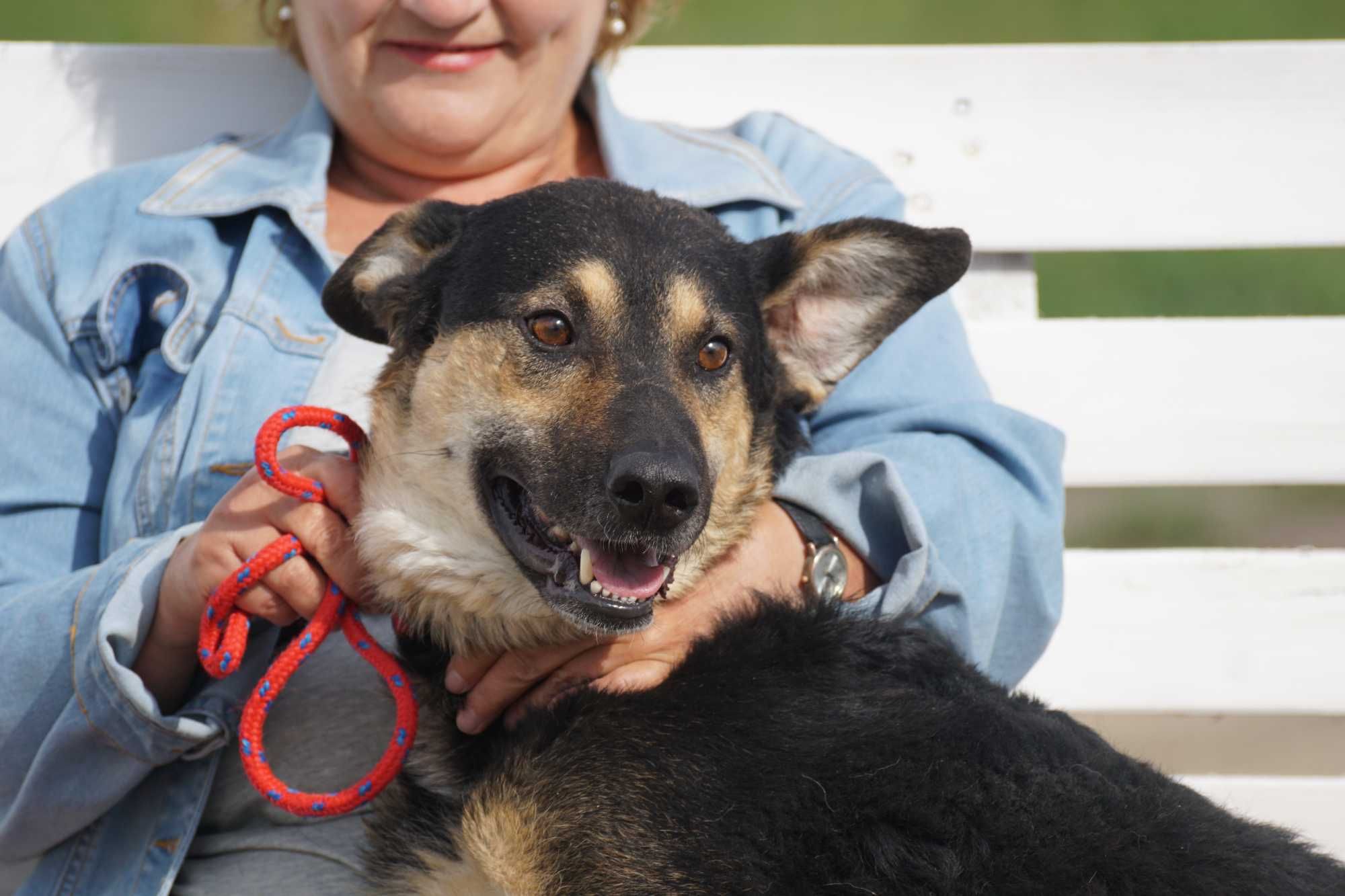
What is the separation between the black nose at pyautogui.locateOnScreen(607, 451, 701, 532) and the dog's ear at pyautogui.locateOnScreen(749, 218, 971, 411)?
64 cm

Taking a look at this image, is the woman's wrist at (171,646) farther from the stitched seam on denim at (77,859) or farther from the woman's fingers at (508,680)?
the woman's fingers at (508,680)

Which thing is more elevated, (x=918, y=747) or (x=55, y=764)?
(x=918, y=747)

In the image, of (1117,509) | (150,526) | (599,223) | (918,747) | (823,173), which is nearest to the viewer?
(918,747)

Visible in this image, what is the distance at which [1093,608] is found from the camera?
3.36m

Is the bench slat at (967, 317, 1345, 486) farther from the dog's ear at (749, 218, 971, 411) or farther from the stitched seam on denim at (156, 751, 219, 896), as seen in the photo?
the stitched seam on denim at (156, 751, 219, 896)

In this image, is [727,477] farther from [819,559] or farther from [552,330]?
[552,330]

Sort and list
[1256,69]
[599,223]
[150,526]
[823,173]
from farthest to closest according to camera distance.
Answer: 1. [1256,69]
2. [823,173]
3. [150,526]
4. [599,223]

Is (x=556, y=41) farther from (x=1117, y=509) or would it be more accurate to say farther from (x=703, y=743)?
(x=1117, y=509)

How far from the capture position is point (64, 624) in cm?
236

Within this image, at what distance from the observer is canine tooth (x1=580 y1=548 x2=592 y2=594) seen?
6.77 ft

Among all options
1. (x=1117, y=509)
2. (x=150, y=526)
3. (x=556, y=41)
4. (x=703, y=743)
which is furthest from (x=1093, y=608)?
(x=1117, y=509)

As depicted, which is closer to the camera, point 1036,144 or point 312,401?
point 312,401

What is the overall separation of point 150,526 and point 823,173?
5.65 ft

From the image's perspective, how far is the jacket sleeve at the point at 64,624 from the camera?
7.54ft
